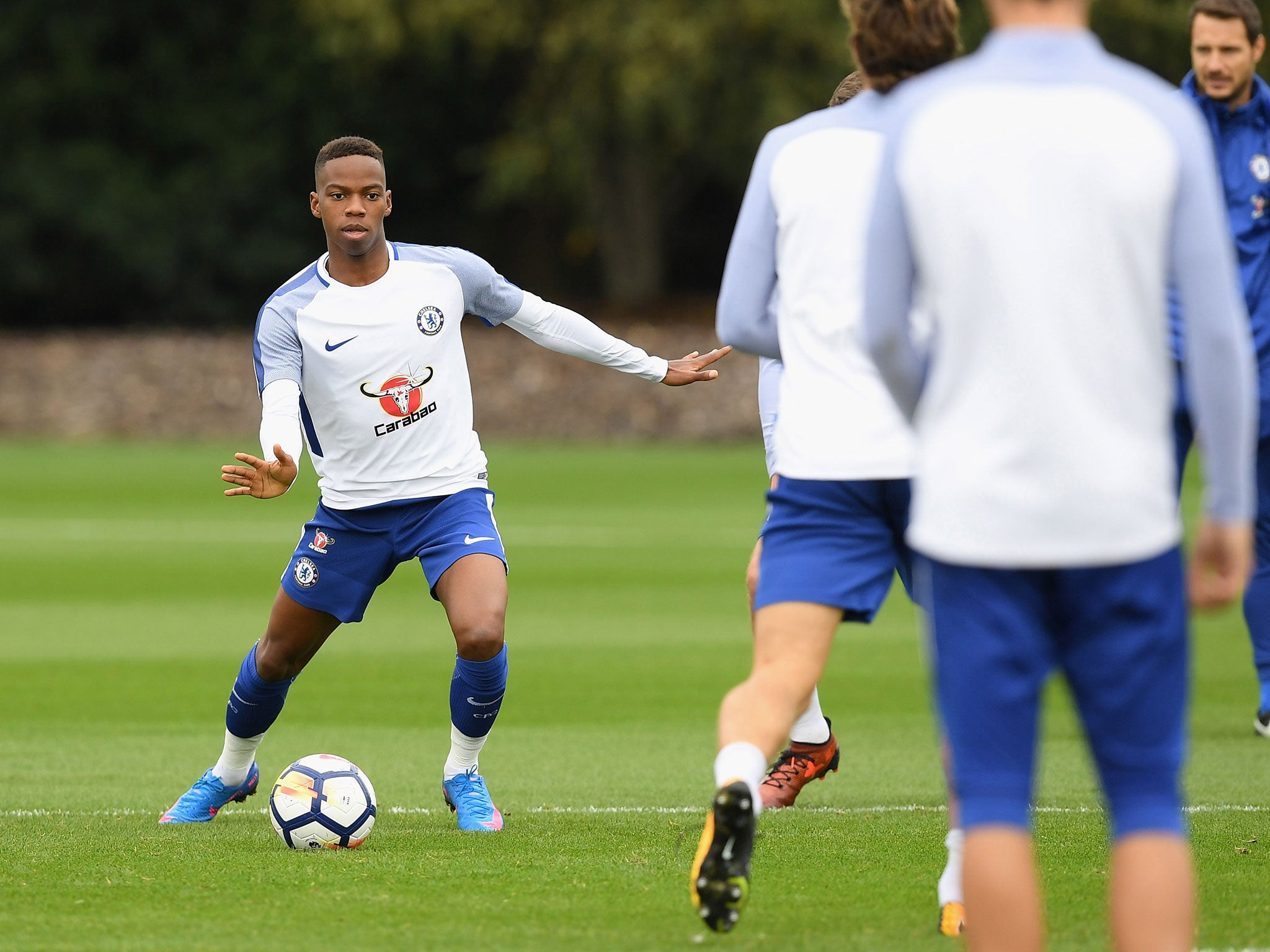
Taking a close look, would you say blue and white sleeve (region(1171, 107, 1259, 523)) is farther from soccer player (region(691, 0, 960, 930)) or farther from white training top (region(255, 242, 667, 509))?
white training top (region(255, 242, 667, 509))

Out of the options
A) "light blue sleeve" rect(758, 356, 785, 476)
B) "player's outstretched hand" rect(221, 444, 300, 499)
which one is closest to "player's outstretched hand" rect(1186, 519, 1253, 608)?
"light blue sleeve" rect(758, 356, 785, 476)

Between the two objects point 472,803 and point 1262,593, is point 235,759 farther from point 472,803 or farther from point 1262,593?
point 1262,593

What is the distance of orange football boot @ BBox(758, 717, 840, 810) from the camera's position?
6.57 meters

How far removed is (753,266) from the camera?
432 cm

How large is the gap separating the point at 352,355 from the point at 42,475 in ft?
71.3

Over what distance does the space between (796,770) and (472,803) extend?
3.70 feet

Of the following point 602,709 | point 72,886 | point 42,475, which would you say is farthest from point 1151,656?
point 42,475

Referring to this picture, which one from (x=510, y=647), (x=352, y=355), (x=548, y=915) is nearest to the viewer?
(x=548, y=915)

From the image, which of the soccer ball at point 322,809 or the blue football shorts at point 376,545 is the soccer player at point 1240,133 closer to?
the blue football shorts at point 376,545

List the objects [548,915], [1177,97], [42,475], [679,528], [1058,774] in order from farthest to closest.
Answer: [42,475]
[679,528]
[1058,774]
[548,915]
[1177,97]

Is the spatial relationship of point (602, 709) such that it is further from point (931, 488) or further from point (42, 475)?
point (42, 475)

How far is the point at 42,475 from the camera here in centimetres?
2688

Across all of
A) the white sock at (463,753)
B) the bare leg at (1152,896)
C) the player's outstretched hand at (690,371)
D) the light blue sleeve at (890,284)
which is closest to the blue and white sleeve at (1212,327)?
the light blue sleeve at (890,284)

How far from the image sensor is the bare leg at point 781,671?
4273 mm
